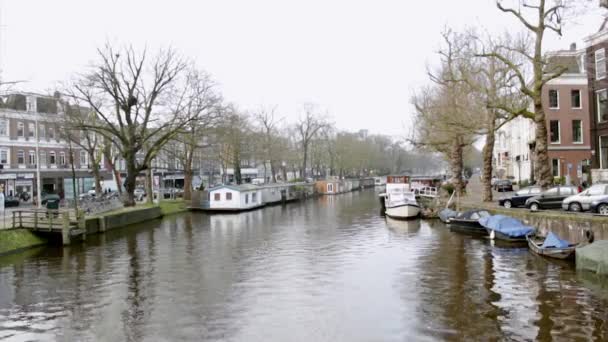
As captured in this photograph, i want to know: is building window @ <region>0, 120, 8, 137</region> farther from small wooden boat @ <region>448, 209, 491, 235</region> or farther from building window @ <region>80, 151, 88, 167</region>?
small wooden boat @ <region>448, 209, 491, 235</region>

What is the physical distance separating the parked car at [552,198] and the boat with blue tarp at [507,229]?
3.00 metres

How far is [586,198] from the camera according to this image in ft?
83.1

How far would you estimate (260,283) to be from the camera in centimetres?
1836

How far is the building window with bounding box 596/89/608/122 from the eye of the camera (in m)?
39.2

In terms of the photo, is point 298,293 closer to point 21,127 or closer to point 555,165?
point 555,165

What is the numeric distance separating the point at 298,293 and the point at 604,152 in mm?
32759

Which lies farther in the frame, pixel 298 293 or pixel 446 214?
pixel 446 214

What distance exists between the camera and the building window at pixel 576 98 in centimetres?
5222

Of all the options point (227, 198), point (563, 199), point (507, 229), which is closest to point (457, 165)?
point (563, 199)

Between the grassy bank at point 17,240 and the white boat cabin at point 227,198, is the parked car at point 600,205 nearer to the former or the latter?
the grassy bank at point 17,240

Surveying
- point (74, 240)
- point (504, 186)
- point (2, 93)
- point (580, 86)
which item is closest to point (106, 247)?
point (74, 240)

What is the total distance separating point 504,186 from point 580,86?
40.2 ft

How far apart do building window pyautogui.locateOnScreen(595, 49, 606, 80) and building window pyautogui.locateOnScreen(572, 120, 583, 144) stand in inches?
566

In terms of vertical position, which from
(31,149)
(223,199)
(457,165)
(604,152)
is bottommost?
(223,199)
